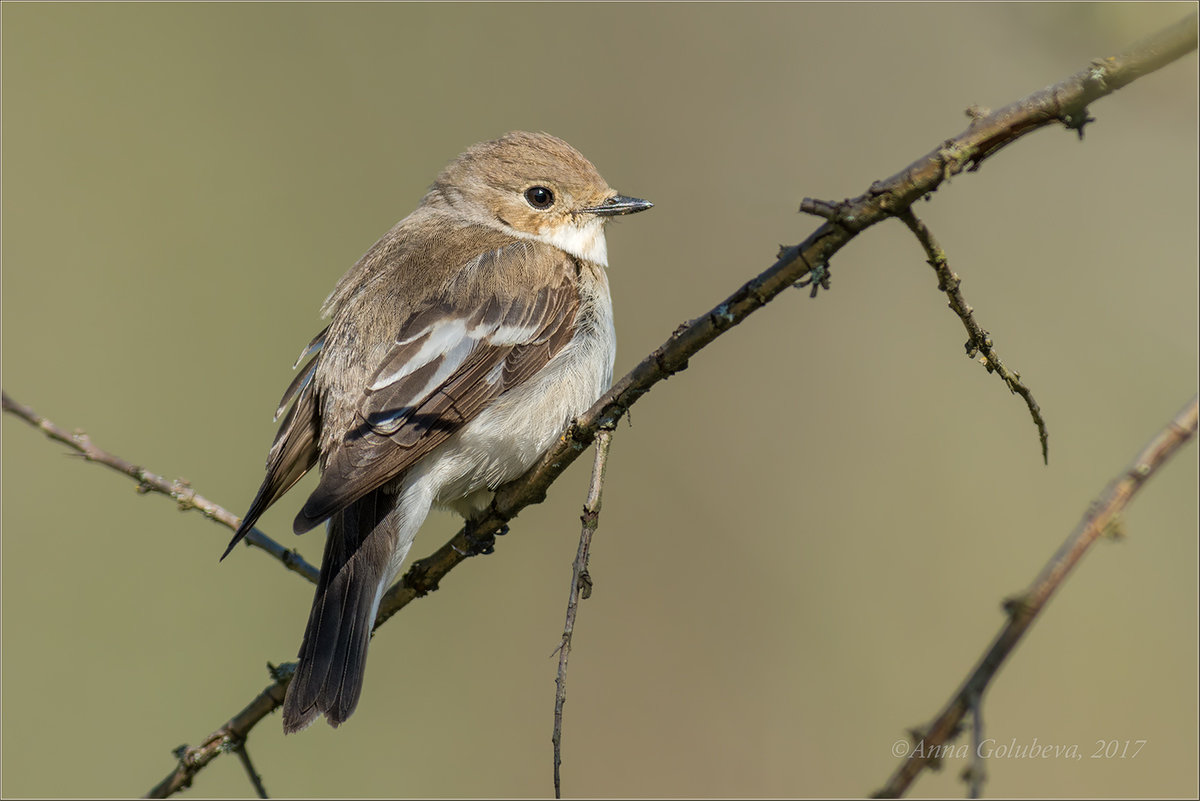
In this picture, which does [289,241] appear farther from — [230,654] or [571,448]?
[571,448]

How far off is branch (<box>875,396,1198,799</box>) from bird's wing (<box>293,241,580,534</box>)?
2118 mm

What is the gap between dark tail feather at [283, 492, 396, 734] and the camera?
294 cm

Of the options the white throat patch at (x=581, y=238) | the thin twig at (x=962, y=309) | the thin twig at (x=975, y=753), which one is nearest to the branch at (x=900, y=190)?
the thin twig at (x=962, y=309)

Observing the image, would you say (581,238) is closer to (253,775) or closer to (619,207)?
(619,207)

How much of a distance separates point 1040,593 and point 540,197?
11.1 feet

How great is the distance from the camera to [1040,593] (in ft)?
3.39

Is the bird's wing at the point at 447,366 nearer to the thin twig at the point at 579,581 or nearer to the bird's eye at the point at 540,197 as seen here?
the bird's eye at the point at 540,197

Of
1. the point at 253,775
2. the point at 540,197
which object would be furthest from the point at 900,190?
the point at 540,197

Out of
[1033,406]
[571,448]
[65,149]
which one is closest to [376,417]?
[571,448]

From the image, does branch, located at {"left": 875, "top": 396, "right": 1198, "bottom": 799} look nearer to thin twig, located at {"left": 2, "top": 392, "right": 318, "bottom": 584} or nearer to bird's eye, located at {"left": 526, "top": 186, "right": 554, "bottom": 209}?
thin twig, located at {"left": 2, "top": 392, "right": 318, "bottom": 584}

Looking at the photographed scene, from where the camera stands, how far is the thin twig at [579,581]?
5.93 feet

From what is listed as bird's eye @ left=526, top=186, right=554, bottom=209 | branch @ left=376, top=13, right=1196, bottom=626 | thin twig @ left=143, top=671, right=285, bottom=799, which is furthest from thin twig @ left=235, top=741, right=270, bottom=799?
bird's eye @ left=526, top=186, right=554, bottom=209

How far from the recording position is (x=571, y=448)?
240 centimetres

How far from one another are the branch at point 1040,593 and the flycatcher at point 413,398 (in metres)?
2.11
